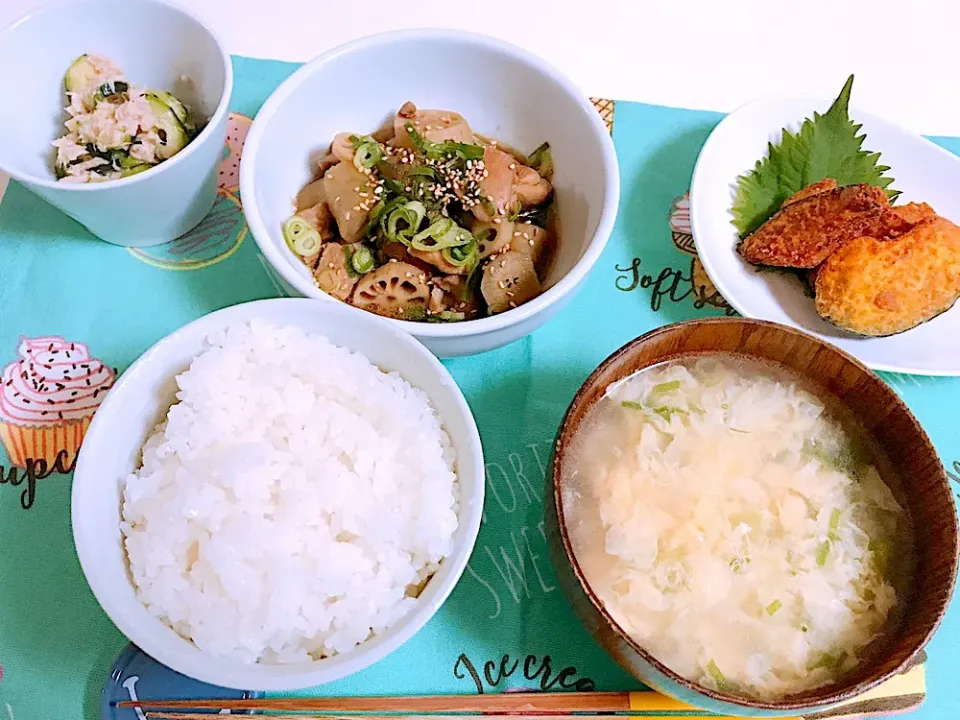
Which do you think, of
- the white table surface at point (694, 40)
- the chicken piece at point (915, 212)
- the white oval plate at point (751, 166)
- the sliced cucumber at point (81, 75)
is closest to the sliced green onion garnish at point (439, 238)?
the white oval plate at point (751, 166)

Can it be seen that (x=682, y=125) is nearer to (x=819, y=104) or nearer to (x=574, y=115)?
(x=819, y=104)

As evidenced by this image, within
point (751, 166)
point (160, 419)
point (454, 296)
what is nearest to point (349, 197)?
point (454, 296)

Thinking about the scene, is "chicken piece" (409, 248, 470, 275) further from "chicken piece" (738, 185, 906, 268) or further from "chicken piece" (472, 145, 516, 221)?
"chicken piece" (738, 185, 906, 268)

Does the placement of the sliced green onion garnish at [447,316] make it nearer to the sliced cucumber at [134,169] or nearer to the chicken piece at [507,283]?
the chicken piece at [507,283]

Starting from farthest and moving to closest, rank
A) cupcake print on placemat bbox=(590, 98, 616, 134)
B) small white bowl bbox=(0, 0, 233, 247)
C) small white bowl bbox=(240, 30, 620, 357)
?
cupcake print on placemat bbox=(590, 98, 616, 134)
small white bowl bbox=(0, 0, 233, 247)
small white bowl bbox=(240, 30, 620, 357)

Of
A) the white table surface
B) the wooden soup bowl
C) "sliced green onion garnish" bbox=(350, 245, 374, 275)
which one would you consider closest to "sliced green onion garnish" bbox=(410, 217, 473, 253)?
"sliced green onion garnish" bbox=(350, 245, 374, 275)

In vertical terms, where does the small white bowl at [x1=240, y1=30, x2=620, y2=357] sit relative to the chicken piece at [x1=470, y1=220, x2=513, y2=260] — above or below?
above

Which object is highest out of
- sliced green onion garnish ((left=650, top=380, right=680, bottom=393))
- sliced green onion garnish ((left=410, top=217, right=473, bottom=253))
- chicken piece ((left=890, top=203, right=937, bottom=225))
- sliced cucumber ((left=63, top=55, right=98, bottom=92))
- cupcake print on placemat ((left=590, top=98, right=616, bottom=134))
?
chicken piece ((left=890, top=203, right=937, bottom=225))

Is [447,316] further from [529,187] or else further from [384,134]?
[384,134]
